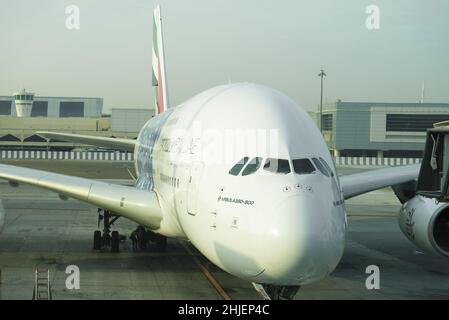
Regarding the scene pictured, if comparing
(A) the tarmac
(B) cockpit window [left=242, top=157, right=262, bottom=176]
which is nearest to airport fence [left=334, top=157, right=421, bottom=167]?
(A) the tarmac

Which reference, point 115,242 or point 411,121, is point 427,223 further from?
point 411,121

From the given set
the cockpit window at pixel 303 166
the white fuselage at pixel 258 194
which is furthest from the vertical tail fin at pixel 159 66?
the cockpit window at pixel 303 166

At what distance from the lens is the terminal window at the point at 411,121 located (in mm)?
84375

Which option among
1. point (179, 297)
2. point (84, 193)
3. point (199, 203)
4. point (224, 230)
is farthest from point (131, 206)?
point (224, 230)

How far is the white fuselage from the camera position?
934cm

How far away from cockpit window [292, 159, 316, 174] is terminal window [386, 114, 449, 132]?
7755cm

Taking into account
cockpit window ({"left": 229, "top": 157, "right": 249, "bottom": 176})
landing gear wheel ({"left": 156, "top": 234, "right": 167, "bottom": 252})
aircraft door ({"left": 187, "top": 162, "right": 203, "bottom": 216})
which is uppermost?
cockpit window ({"left": 229, "top": 157, "right": 249, "bottom": 176})

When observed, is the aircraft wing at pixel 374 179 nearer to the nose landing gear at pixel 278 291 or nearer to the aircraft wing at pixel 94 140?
the nose landing gear at pixel 278 291

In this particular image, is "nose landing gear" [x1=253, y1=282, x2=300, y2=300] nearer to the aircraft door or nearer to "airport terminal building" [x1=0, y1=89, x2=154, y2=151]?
the aircraft door

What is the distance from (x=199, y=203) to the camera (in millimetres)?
11281

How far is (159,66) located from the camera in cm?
2914

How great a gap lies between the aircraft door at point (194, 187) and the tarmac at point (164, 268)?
2.41 m

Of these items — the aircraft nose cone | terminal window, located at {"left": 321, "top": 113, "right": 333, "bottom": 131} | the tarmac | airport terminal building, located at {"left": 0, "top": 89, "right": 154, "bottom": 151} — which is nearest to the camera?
the aircraft nose cone

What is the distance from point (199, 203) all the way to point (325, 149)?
2.35 metres
